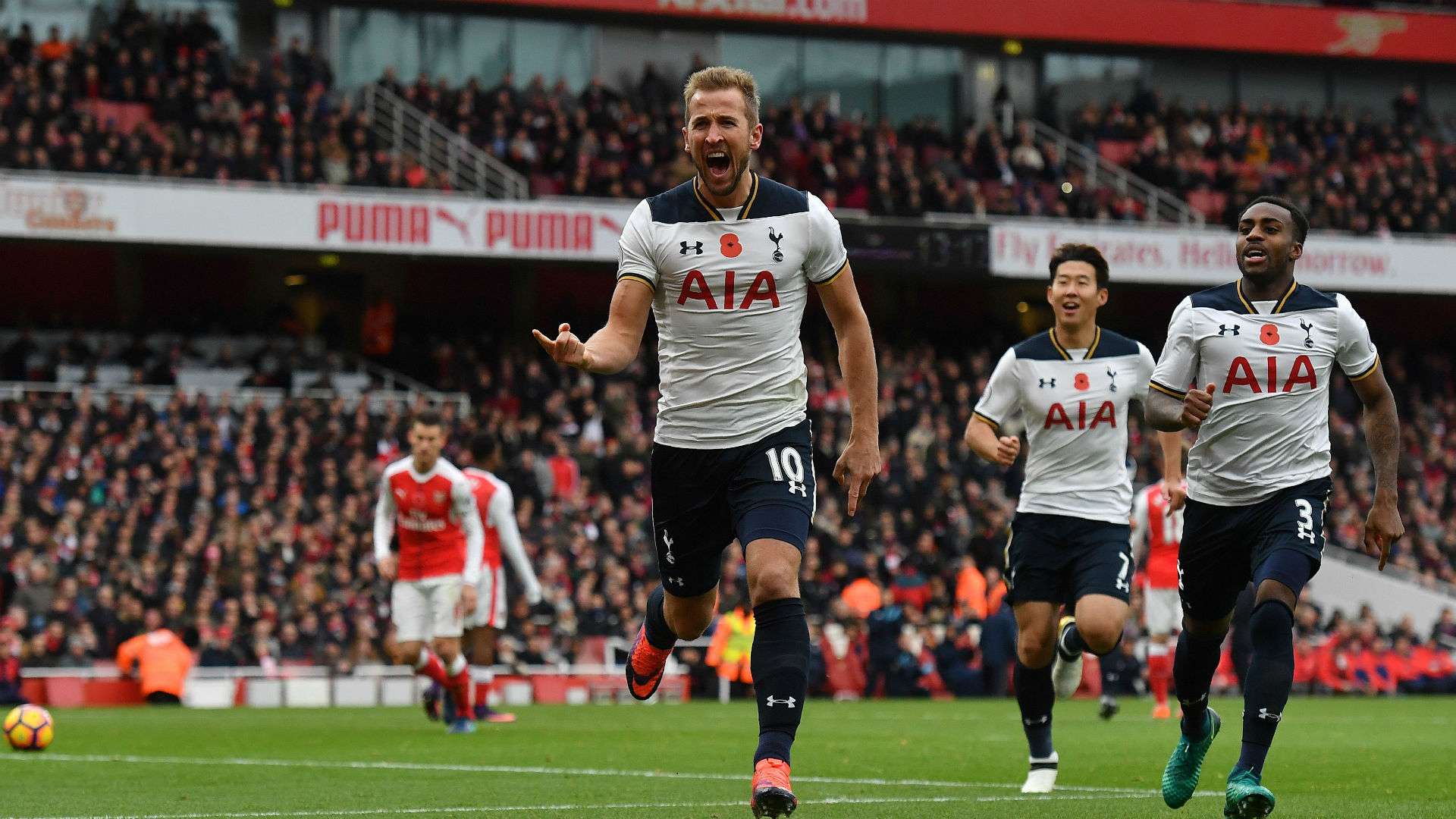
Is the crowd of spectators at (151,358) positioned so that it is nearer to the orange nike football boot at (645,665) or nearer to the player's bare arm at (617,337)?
the orange nike football boot at (645,665)

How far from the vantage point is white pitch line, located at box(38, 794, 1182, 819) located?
8.51 m

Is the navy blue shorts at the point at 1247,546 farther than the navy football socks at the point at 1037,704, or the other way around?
the navy football socks at the point at 1037,704

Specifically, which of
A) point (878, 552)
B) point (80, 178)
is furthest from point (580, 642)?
point (80, 178)

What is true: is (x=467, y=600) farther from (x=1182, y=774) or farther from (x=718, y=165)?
(x=718, y=165)

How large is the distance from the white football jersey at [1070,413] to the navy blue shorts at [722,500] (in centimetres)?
296

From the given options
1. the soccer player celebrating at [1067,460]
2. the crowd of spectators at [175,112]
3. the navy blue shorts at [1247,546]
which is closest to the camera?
the navy blue shorts at [1247,546]

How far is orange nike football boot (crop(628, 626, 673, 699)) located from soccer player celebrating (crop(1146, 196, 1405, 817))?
221cm

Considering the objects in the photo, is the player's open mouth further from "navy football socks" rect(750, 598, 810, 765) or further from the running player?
the running player

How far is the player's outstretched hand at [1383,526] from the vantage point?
28.1 feet

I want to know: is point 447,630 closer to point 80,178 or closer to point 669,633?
point 669,633

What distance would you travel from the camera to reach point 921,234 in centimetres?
3553

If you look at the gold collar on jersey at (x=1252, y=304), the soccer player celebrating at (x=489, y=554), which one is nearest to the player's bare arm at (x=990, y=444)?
the gold collar on jersey at (x=1252, y=304)

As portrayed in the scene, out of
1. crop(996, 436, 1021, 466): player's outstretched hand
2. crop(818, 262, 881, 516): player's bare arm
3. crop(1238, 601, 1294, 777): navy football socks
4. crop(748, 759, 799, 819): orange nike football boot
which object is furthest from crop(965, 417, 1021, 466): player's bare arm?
crop(748, 759, 799, 819): orange nike football boot

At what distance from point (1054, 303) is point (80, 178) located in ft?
76.4
